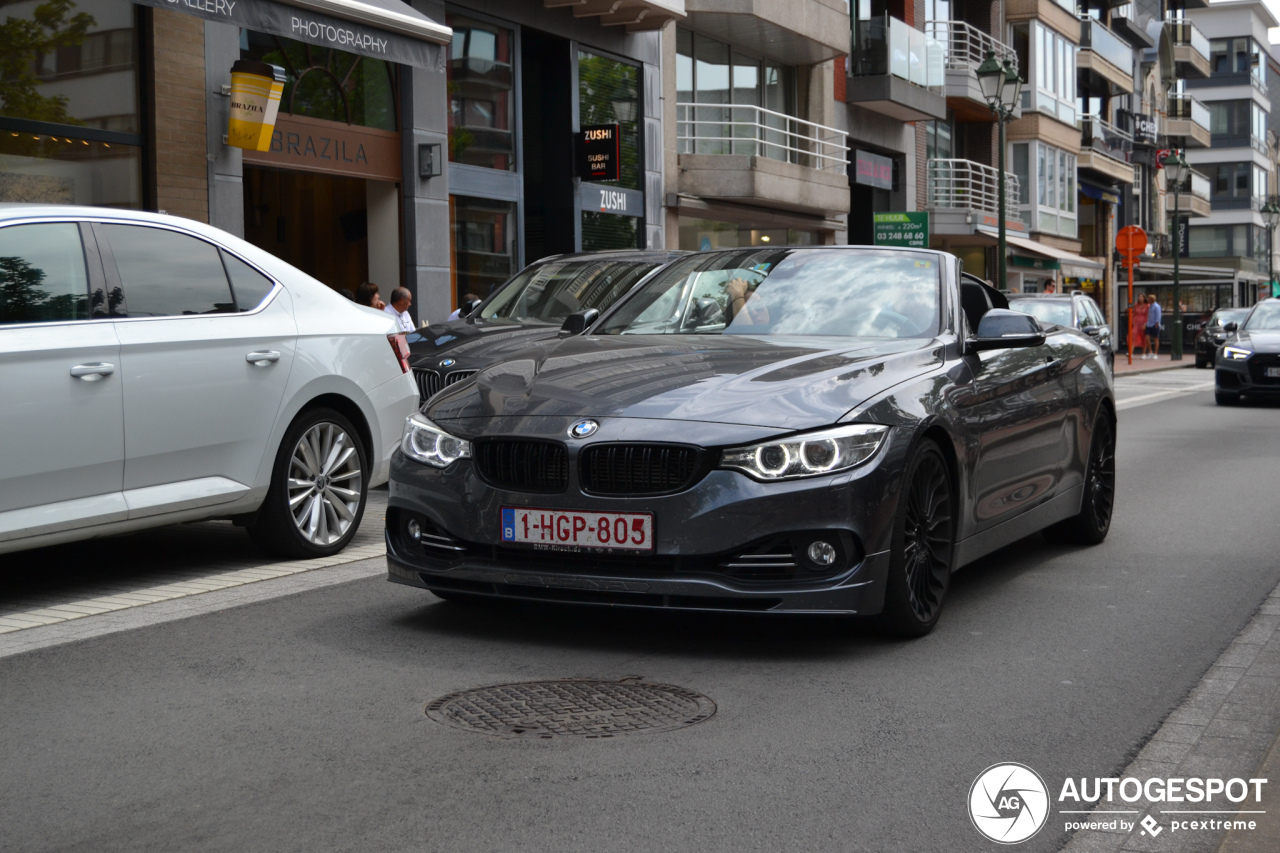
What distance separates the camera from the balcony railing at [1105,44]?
53094 millimetres

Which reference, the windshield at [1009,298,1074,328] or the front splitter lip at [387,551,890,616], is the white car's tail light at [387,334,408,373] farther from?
the windshield at [1009,298,1074,328]

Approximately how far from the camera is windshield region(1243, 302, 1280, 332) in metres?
22.3

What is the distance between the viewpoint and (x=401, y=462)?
5852 mm

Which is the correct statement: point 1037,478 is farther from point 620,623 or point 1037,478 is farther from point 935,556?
point 620,623

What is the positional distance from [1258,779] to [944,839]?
1001 millimetres

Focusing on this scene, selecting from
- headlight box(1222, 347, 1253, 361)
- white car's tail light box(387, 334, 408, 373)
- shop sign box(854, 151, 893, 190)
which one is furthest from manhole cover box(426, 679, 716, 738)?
shop sign box(854, 151, 893, 190)

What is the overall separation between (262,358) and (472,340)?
13.4 ft

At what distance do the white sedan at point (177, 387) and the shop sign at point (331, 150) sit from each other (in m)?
9.05

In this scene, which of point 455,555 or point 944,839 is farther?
point 455,555

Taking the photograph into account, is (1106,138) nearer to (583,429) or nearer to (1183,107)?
(1183,107)

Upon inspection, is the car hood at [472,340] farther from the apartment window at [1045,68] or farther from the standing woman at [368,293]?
the apartment window at [1045,68]

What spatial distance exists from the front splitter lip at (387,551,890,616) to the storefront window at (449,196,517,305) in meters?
15.0

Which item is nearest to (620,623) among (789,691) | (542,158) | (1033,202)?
(789,691)

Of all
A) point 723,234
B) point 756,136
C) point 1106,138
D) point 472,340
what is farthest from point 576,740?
point 1106,138
